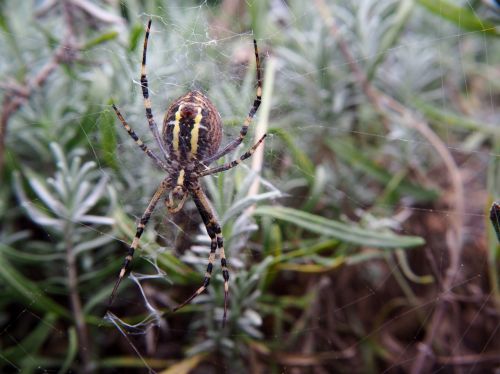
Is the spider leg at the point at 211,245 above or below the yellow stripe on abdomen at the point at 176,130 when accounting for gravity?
below

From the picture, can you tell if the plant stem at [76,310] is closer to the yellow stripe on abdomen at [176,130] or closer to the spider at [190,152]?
the spider at [190,152]

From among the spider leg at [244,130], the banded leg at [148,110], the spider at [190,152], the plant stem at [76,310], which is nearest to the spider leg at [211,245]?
the spider at [190,152]

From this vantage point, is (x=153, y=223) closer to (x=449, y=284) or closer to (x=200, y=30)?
(x=200, y=30)

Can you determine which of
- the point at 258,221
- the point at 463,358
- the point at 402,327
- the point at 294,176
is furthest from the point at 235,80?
the point at 463,358

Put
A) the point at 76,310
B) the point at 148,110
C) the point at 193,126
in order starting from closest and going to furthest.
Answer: the point at 193,126 → the point at 76,310 → the point at 148,110

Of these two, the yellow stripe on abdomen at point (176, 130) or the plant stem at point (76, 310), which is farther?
the plant stem at point (76, 310)

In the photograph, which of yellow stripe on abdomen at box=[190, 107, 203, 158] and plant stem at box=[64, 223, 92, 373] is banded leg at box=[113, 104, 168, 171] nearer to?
yellow stripe on abdomen at box=[190, 107, 203, 158]

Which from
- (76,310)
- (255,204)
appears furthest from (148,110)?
(76,310)

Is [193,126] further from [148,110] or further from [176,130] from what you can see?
[148,110]
